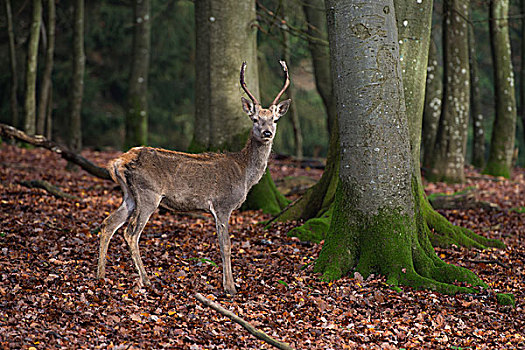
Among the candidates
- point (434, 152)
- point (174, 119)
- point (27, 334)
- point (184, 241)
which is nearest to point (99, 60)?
point (174, 119)

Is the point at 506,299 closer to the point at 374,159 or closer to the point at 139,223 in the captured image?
the point at 374,159

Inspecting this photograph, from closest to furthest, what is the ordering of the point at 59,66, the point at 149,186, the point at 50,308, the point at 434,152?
Result: the point at 50,308 → the point at 149,186 → the point at 434,152 → the point at 59,66

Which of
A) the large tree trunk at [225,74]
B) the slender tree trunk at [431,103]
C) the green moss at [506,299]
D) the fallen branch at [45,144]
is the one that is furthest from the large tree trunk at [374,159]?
the slender tree trunk at [431,103]

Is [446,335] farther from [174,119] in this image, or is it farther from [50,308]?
[174,119]

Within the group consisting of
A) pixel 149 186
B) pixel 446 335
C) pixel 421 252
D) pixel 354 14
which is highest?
pixel 354 14

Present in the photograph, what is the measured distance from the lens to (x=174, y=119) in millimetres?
25312

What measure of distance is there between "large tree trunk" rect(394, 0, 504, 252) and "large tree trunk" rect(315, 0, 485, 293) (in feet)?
3.76

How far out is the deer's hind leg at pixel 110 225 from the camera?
653cm

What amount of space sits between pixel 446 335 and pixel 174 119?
20.6m

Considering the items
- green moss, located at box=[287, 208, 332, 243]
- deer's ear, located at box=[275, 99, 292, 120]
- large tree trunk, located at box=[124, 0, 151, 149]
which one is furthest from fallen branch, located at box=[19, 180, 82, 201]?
large tree trunk, located at box=[124, 0, 151, 149]

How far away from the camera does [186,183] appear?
22.3 feet

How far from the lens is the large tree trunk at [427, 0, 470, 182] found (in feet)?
50.0

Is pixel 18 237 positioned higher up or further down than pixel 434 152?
further down

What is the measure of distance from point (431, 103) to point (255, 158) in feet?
36.2
